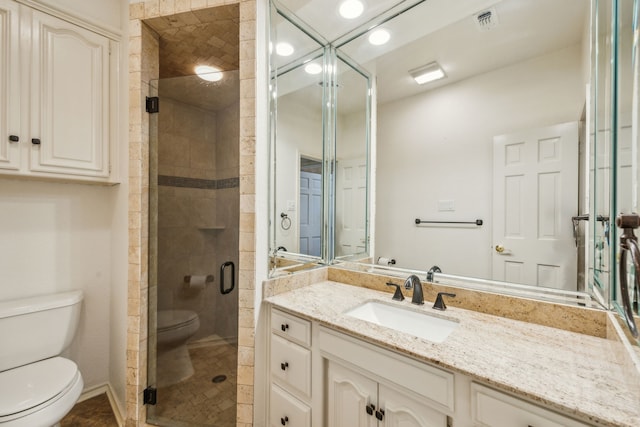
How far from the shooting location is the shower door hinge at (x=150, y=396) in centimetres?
156

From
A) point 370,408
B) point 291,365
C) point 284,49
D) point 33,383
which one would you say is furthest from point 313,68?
point 33,383

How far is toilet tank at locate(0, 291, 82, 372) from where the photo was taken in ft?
4.72

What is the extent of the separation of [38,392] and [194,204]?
113 cm

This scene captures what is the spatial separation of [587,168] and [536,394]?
0.89 m

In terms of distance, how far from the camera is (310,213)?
1840mm

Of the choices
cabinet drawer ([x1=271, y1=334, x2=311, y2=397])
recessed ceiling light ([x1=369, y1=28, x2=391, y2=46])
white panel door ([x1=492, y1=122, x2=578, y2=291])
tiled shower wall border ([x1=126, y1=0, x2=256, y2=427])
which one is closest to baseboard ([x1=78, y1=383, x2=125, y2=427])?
tiled shower wall border ([x1=126, y1=0, x2=256, y2=427])

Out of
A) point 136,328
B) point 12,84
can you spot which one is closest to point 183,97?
point 12,84

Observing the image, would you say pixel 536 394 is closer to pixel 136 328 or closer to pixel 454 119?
pixel 454 119

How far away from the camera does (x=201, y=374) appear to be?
1631 mm

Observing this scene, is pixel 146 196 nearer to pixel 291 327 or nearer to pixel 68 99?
pixel 68 99

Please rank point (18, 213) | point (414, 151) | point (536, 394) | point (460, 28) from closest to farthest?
point (536, 394) < point (460, 28) < point (414, 151) < point (18, 213)

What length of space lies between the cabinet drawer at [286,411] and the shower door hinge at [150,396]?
0.78 metres

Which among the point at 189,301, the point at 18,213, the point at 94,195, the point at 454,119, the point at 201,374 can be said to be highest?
the point at 454,119

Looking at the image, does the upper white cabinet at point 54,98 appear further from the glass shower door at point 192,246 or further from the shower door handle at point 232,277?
the shower door handle at point 232,277
